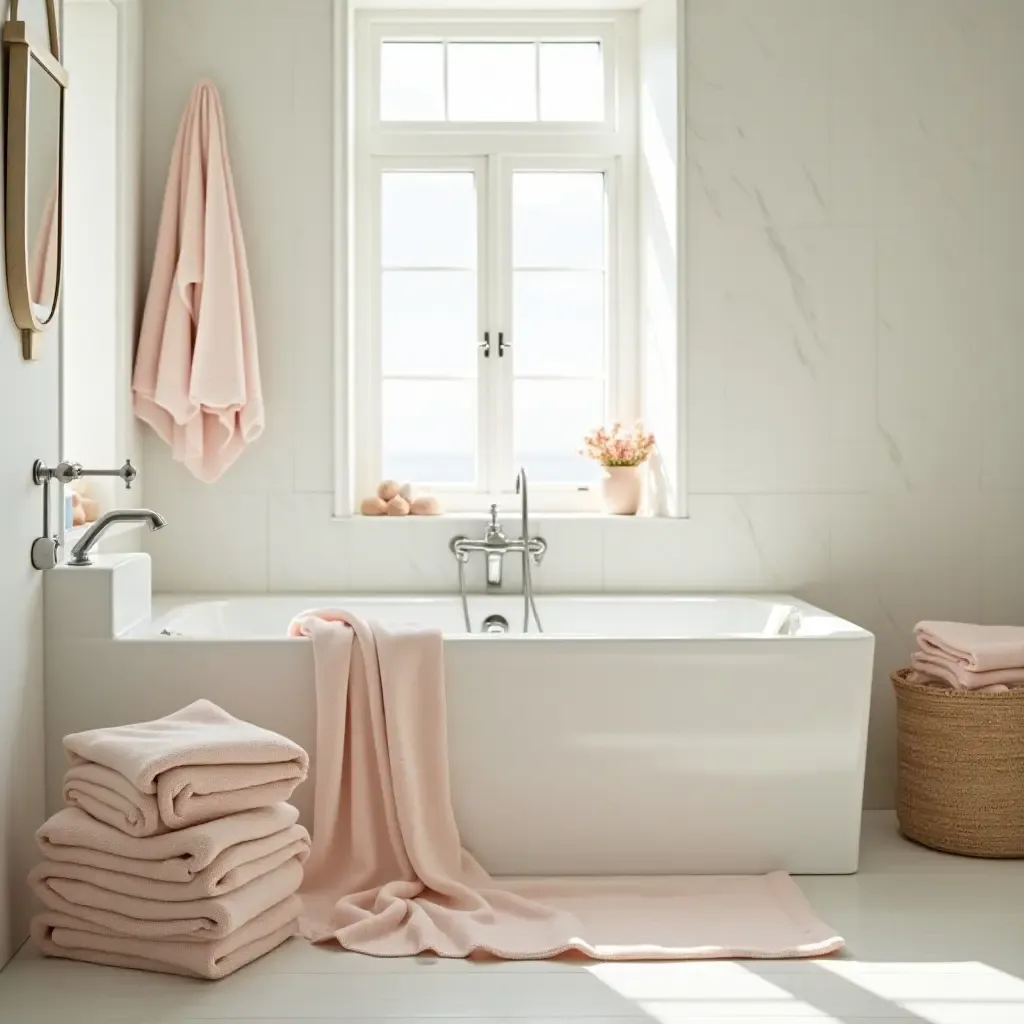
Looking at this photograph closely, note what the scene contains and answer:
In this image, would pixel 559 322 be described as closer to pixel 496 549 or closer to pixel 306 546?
pixel 496 549

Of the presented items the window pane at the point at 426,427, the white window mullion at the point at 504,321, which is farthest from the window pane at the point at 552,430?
the window pane at the point at 426,427

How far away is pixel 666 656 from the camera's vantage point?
308 cm

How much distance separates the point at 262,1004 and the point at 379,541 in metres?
1.77

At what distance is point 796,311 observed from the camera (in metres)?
3.94

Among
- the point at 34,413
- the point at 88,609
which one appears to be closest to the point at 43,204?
the point at 34,413

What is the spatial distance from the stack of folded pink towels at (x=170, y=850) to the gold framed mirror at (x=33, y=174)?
0.88 meters

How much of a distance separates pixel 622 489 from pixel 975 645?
48.1 inches

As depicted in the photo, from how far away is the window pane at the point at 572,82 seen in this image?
4293 millimetres

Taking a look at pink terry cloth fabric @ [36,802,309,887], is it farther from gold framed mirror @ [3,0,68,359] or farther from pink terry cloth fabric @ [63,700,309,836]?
gold framed mirror @ [3,0,68,359]

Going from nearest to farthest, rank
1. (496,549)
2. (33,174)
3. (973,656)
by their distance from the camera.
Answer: (33,174), (973,656), (496,549)

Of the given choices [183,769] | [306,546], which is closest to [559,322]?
[306,546]

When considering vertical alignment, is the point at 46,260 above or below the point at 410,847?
above

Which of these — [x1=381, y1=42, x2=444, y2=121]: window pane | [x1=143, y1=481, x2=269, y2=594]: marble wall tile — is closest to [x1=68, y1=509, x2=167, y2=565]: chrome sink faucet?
[x1=143, y1=481, x2=269, y2=594]: marble wall tile

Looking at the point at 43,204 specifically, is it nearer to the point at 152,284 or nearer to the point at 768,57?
the point at 152,284
